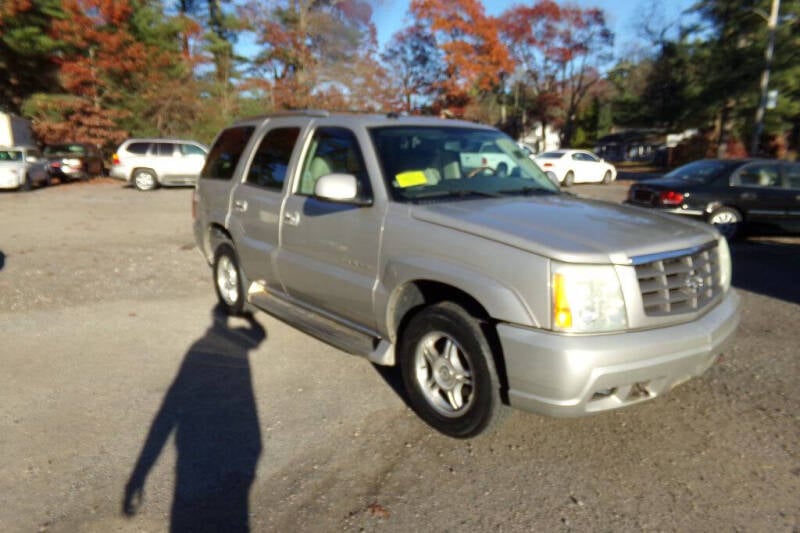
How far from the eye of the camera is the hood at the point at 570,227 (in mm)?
2906

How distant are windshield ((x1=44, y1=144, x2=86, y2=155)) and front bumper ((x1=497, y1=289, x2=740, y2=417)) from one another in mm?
25406

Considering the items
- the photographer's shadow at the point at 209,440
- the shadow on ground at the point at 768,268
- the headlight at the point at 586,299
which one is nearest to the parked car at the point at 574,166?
the shadow on ground at the point at 768,268

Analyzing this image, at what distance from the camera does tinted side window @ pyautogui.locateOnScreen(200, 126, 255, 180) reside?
551cm

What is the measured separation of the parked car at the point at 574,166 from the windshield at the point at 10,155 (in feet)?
60.8

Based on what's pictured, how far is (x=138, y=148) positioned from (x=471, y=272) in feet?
67.9

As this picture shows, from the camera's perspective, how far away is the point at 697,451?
3.28m

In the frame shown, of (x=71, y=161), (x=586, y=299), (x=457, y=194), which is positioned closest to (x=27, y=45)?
(x=71, y=161)

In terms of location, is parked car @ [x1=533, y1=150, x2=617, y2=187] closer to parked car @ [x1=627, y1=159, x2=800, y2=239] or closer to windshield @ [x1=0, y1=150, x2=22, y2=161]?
parked car @ [x1=627, y1=159, x2=800, y2=239]

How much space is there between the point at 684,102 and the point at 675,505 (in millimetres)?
34150

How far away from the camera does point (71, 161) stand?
23297mm

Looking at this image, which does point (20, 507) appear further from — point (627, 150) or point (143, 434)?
point (627, 150)

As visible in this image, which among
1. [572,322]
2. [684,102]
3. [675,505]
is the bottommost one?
[675,505]

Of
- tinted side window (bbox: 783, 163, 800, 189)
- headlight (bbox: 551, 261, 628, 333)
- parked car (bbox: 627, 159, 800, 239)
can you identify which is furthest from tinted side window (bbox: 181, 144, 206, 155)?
headlight (bbox: 551, 261, 628, 333)

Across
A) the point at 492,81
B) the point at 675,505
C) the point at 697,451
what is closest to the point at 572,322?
the point at 675,505
